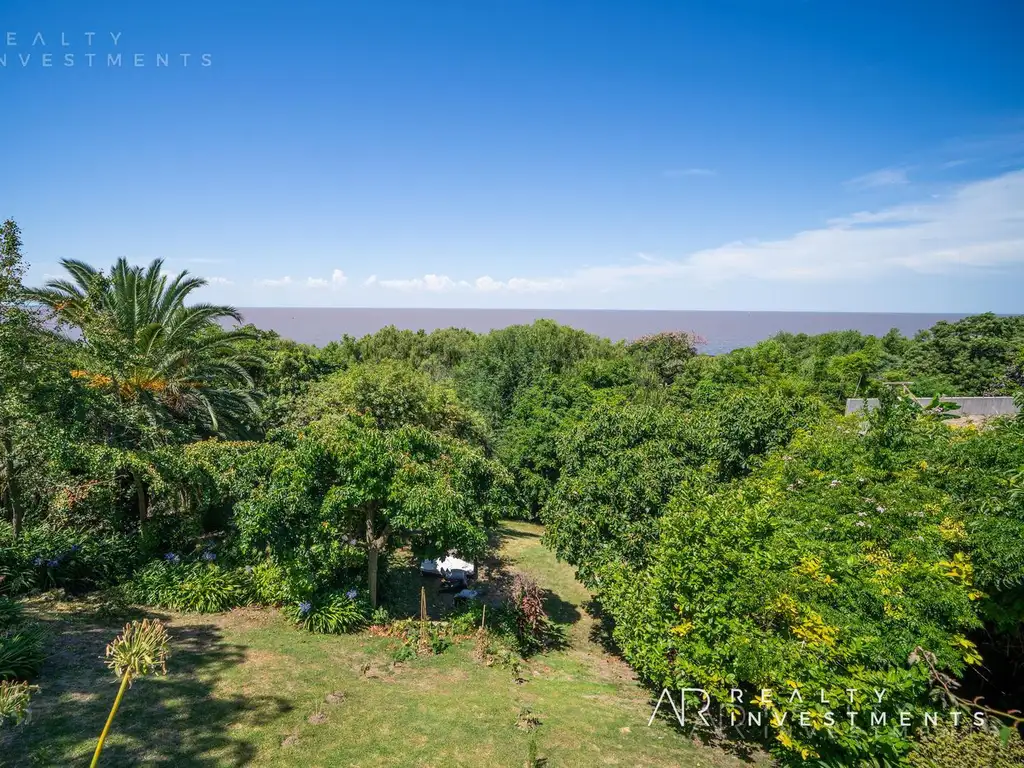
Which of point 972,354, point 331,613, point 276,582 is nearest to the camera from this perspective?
point 331,613

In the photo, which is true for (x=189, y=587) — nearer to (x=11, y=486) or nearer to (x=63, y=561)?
(x=63, y=561)

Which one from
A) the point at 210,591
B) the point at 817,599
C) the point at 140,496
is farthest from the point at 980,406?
the point at 140,496

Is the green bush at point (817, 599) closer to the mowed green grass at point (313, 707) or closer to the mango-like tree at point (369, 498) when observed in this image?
the mowed green grass at point (313, 707)

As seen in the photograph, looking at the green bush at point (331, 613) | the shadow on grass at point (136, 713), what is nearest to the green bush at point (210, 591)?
the green bush at point (331, 613)

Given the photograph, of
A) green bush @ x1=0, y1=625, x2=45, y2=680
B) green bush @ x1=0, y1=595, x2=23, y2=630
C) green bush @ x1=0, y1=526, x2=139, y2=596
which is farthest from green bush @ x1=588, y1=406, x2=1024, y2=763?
green bush @ x1=0, y1=526, x2=139, y2=596

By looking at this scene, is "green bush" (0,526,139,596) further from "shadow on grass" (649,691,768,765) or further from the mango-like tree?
"shadow on grass" (649,691,768,765)

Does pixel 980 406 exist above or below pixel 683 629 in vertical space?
above
